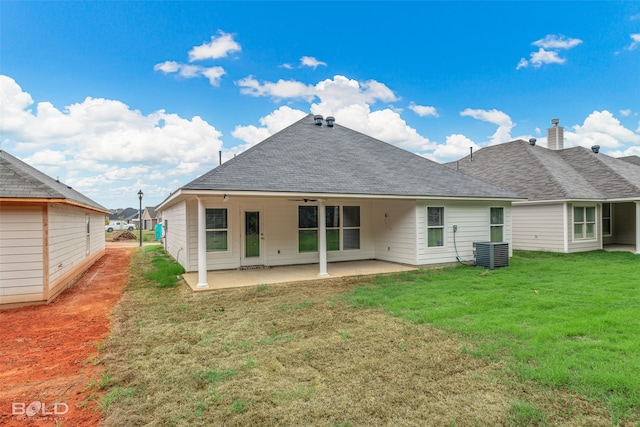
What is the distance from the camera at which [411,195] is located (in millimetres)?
9914

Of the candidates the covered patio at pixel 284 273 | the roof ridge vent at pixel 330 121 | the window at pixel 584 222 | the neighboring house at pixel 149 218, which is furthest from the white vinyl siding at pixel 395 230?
the neighboring house at pixel 149 218

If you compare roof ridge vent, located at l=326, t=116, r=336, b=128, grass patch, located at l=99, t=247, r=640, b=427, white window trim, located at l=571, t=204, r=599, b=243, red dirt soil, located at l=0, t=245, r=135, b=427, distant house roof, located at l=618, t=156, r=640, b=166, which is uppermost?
roof ridge vent, located at l=326, t=116, r=336, b=128

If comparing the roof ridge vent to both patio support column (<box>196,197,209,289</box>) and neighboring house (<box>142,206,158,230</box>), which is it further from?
neighboring house (<box>142,206,158,230</box>)

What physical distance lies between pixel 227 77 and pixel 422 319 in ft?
51.8

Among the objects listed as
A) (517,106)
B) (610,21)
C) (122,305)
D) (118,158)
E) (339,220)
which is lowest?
(122,305)

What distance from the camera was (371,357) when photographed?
3879 mm

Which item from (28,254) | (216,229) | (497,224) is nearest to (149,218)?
(216,229)

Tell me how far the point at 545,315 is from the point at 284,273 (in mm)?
6318

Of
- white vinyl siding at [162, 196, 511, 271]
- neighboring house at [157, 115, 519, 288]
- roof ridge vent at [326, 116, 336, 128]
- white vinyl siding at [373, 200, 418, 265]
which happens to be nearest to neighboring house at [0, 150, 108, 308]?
neighboring house at [157, 115, 519, 288]

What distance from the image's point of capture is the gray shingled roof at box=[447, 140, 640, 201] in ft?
45.8

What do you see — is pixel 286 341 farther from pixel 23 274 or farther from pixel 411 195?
pixel 411 195

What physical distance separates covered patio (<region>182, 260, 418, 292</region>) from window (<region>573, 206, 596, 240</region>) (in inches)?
332

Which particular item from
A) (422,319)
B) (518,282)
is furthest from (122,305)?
(518,282)

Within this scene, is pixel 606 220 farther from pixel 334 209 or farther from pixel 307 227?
pixel 307 227
